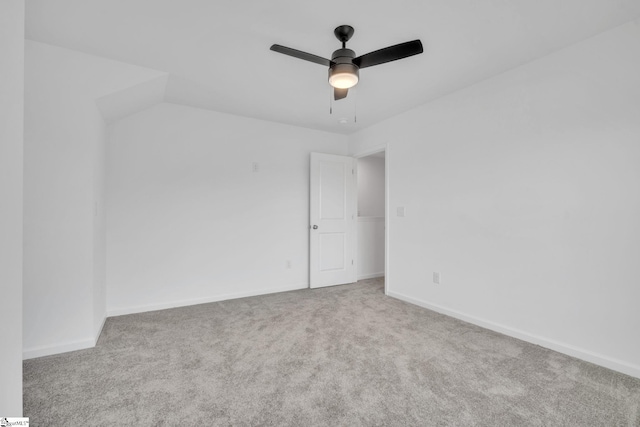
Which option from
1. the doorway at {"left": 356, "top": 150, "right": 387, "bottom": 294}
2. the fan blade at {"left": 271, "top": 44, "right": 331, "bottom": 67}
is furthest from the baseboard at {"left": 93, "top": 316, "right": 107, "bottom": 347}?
the doorway at {"left": 356, "top": 150, "right": 387, "bottom": 294}

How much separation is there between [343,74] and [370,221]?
3454 millimetres

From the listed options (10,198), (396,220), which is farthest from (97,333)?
(396,220)

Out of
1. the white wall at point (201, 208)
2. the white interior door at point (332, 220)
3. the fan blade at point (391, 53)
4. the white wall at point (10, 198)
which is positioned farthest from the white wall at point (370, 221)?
the white wall at point (10, 198)

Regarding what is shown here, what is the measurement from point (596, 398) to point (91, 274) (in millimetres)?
3765

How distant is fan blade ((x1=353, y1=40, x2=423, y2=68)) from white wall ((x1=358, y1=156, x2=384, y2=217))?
396 centimetres

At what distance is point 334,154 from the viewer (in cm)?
488

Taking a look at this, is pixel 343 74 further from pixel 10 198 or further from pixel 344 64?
pixel 10 198

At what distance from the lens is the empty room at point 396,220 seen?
1.85 m

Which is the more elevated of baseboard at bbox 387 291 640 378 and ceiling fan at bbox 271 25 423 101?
ceiling fan at bbox 271 25 423 101

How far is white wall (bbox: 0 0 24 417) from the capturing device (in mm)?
963

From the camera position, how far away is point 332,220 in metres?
4.72

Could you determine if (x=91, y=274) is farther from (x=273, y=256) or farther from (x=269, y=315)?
(x=273, y=256)

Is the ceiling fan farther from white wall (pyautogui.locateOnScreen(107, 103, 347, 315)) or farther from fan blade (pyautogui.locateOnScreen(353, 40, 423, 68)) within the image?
white wall (pyautogui.locateOnScreen(107, 103, 347, 315))

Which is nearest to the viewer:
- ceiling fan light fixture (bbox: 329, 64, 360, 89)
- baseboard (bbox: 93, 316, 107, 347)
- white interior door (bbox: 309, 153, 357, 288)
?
ceiling fan light fixture (bbox: 329, 64, 360, 89)
